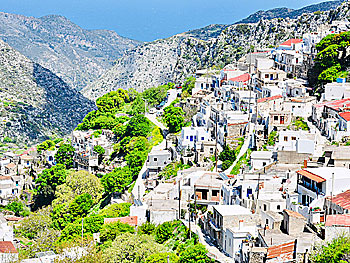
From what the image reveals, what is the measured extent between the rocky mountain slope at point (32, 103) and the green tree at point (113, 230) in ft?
232

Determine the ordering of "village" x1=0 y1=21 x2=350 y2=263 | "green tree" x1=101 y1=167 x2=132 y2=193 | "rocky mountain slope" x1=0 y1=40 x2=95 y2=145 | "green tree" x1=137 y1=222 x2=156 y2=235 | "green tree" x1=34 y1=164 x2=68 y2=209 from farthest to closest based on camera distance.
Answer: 1. "rocky mountain slope" x1=0 y1=40 x2=95 y2=145
2. "green tree" x1=34 y1=164 x2=68 y2=209
3. "green tree" x1=101 y1=167 x2=132 y2=193
4. "green tree" x1=137 y1=222 x2=156 y2=235
5. "village" x1=0 y1=21 x2=350 y2=263

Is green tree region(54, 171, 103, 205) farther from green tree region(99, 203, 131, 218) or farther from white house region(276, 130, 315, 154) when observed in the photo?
white house region(276, 130, 315, 154)

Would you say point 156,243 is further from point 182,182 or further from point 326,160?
point 326,160

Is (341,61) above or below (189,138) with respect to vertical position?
above

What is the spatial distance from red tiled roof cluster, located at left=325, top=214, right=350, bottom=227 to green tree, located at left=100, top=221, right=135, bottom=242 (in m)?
16.9

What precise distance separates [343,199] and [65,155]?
47.5 m

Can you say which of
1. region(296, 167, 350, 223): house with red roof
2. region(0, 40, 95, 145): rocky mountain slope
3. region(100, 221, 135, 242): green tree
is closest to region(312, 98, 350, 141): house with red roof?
region(296, 167, 350, 223): house with red roof

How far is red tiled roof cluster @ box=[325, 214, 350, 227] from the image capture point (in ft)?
93.8

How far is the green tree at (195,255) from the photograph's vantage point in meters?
33.1

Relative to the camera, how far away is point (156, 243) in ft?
123

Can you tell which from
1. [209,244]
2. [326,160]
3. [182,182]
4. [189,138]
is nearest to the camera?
[209,244]

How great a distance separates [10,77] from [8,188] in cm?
7327

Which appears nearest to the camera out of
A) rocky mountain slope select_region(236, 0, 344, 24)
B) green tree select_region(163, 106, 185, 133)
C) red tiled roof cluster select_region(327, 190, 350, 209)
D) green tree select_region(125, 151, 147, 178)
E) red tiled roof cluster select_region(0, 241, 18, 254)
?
red tiled roof cluster select_region(327, 190, 350, 209)

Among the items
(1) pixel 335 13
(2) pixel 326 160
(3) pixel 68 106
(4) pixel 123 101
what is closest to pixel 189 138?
(2) pixel 326 160
